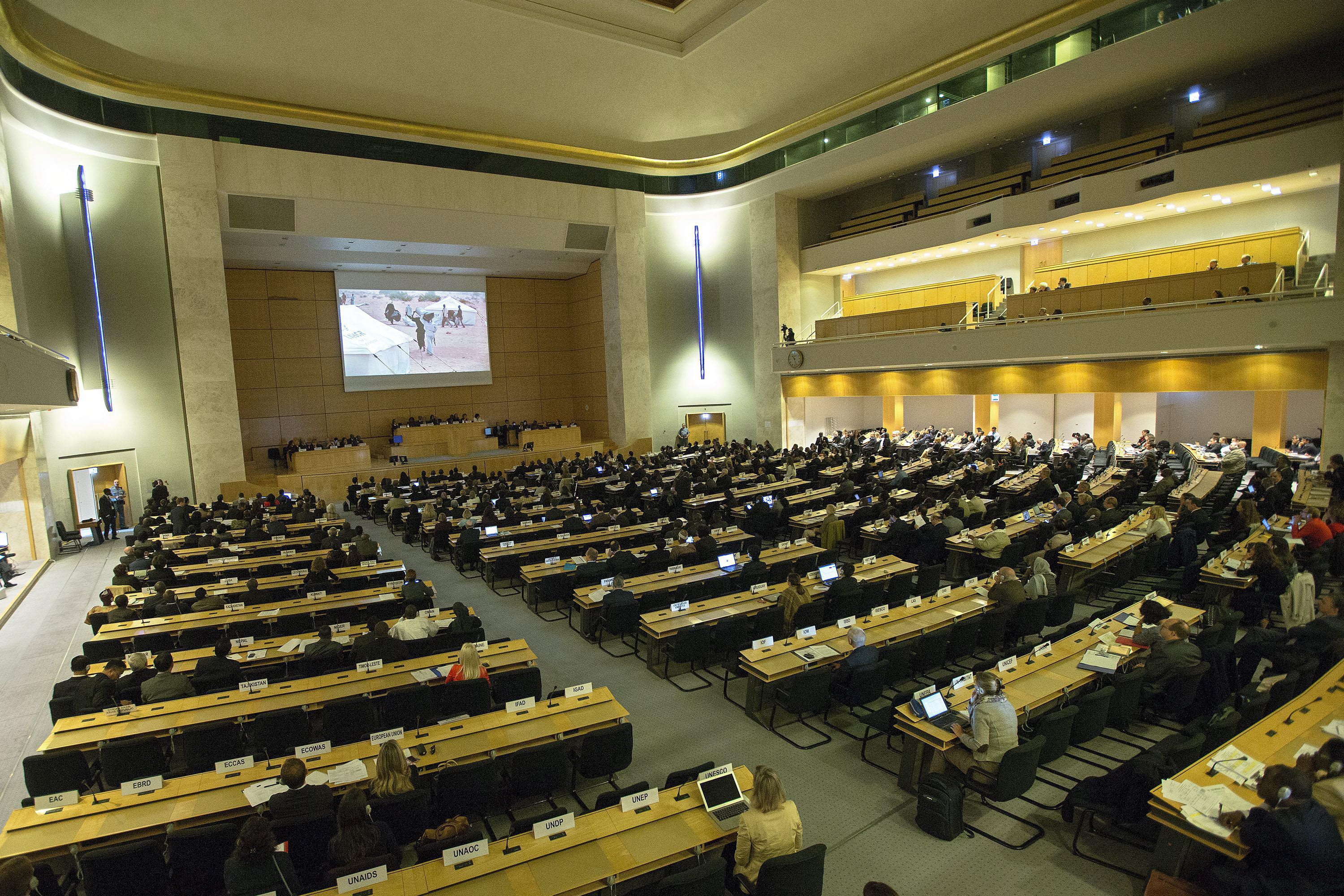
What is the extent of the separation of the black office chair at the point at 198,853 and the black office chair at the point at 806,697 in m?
4.34

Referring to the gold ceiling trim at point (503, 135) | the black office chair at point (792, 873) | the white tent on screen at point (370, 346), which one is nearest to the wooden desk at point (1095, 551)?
the black office chair at point (792, 873)

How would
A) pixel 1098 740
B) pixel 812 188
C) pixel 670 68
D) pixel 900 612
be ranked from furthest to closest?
1. pixel 812 188
2. pixel 670 68
3. pixel 900 612
4. pixel 1098 740

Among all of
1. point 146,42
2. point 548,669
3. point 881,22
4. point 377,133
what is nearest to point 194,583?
point 548,669

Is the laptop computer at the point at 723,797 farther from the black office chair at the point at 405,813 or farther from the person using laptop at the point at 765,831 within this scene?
the black office chair at the point at 405,813

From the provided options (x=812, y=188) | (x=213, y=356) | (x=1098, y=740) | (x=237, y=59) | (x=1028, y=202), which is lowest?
(x=1098, y=740)

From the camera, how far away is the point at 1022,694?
5.76 m

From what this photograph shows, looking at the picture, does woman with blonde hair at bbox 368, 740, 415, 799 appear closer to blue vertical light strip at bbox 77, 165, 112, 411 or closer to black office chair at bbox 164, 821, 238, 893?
black office chair at bbox 164, 821, 238, 893

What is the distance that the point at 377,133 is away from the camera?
22016mm

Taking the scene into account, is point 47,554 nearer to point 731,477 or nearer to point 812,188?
point 731,477

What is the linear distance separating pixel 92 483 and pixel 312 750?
737 inches

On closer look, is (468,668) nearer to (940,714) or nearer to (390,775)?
(390,775)

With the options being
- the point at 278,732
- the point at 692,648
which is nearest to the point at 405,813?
the point at 278,732

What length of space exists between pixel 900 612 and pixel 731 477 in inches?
384

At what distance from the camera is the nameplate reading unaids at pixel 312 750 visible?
5.11 metres
